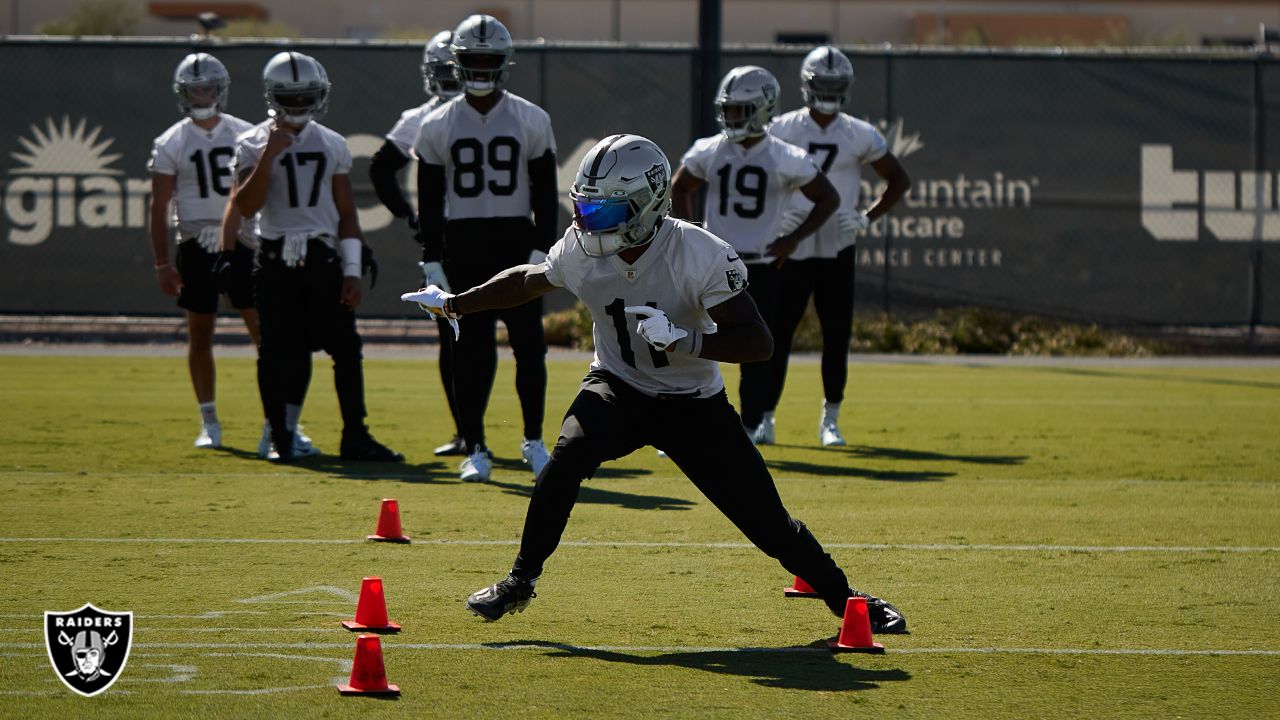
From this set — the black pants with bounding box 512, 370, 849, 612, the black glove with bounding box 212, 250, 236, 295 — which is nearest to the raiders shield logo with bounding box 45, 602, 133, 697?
the black pants with bounding box 512, 370, 849, 612

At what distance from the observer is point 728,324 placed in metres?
5.80

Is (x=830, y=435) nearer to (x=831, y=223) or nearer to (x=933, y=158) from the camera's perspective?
(x=831, y=223)

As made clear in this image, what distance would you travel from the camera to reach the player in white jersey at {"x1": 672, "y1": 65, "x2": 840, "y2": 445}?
1028 centimetres

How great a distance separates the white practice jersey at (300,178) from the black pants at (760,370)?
2458mm

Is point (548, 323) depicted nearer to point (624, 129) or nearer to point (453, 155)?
point (624, 129)

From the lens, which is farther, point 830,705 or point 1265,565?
point 1265,565

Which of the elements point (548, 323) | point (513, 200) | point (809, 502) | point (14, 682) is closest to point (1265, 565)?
point (809, 502)

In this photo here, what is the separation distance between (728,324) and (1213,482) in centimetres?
514

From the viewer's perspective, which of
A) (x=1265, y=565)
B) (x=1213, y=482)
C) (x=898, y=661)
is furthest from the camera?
(x=1213, y=482)

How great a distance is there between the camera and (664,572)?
719 cm

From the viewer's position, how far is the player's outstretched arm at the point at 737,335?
569 centimetres

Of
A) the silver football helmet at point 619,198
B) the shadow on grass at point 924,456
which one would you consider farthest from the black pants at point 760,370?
the silver football helmet at point 619,198

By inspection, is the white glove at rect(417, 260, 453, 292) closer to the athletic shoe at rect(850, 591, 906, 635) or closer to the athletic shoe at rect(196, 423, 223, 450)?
the athletic shoe at rect(196, 423, 223, 450)

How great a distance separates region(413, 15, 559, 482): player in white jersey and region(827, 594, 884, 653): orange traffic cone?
3.89 m
